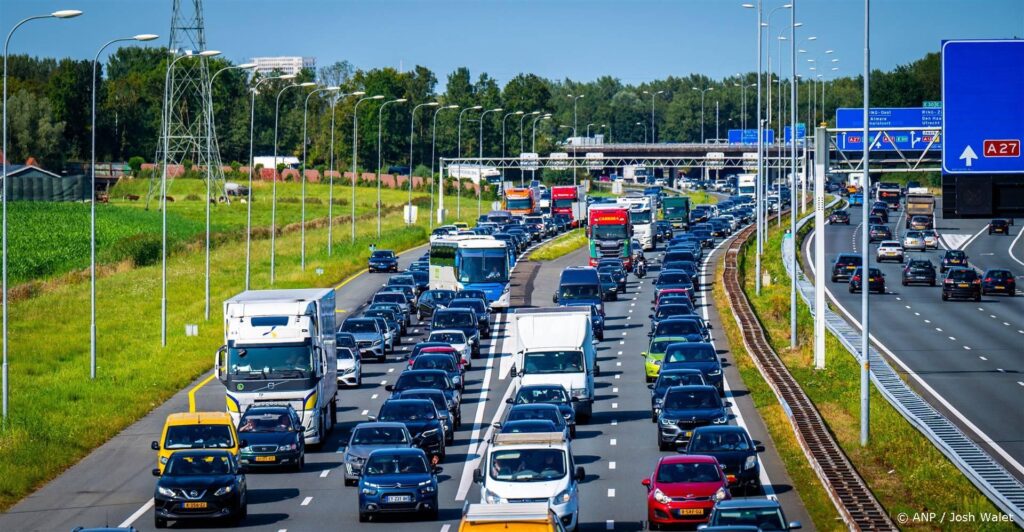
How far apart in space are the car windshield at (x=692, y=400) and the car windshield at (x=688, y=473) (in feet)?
30.1

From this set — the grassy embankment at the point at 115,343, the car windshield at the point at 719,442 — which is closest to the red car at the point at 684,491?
the car windshield at the point at 719,442

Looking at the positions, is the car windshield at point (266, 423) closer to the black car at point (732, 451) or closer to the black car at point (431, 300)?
the black car at point (732, 451)

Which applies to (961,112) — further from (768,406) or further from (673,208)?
(673,208)

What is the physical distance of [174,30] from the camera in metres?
127

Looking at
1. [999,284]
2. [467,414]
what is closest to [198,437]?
[467,414]

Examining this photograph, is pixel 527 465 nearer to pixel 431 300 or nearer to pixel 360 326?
pixel 360 326

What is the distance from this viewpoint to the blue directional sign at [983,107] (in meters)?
33.8

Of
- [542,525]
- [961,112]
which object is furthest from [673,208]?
[542,525]

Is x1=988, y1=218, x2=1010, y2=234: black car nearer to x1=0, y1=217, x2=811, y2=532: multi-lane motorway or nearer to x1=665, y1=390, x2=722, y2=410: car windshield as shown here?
x1=0, y1=217, x2=811, y2=532: multi-lane motorway

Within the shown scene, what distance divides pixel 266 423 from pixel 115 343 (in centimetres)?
2719

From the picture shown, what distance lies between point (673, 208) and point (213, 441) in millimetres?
90408

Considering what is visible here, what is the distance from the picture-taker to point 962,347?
189 ft

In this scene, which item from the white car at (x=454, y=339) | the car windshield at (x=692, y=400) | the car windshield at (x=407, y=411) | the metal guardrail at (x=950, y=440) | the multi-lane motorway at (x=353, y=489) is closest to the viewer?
the metal guardrail at (x=950, y=440)

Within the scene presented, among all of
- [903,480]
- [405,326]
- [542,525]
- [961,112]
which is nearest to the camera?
[542,525]
